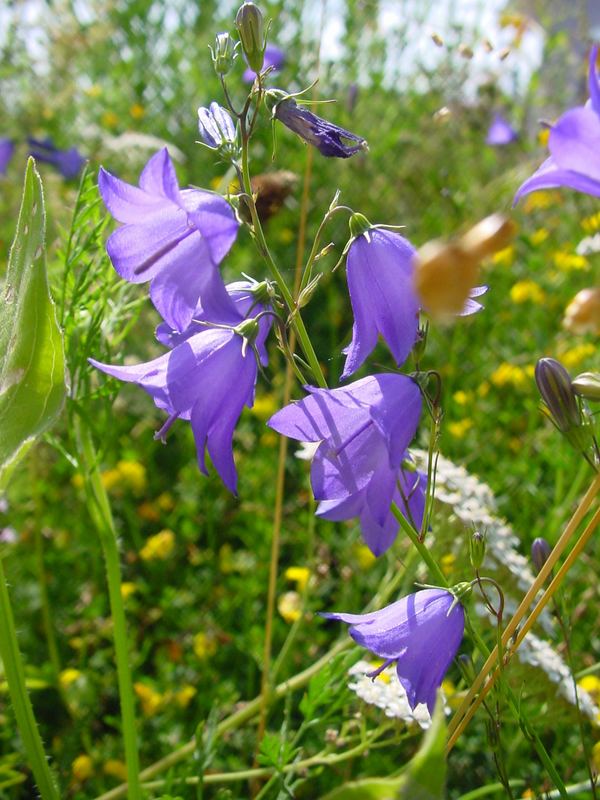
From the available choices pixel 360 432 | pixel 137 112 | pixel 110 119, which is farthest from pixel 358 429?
pixel 110 119

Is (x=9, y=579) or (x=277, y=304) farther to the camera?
(x=9, y=579)

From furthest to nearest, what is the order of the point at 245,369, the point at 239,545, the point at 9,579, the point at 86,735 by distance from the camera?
the point at 239,545, the point at 9,579, the point at 86,735, the point at 245,369

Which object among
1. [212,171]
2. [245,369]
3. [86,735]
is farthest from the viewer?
[212,171]

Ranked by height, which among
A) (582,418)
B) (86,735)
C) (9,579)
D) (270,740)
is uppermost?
(582,418)

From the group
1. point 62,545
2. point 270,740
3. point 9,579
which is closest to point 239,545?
point 62,545

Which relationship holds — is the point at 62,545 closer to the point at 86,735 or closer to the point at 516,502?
the point at 86,735

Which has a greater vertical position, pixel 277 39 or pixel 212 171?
pixel 277 39

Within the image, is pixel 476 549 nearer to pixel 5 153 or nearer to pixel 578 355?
pixel 578 355
